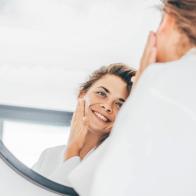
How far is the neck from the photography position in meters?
1.14

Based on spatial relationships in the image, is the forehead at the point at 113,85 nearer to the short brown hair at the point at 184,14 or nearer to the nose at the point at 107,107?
the nose at the point at 107,107

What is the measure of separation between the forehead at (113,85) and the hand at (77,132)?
65 mm

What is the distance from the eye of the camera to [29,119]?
Answer: 110 cm

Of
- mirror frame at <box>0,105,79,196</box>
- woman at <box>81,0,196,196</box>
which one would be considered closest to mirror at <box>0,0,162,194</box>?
→ mirror frame at <box>0,105,79,196</box>

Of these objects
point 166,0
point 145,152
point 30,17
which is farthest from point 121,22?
point 145,152

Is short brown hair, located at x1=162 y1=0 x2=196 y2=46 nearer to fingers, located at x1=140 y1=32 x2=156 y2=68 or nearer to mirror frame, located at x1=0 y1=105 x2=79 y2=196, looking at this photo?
fingers, located at x1=140 y1=32 x2=156 y2=68

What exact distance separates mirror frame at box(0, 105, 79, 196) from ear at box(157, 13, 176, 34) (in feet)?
1.16

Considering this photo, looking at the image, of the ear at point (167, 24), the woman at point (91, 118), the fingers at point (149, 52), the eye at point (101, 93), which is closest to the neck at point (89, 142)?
the woman at point (91, 118)

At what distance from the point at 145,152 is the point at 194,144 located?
0.13 metres

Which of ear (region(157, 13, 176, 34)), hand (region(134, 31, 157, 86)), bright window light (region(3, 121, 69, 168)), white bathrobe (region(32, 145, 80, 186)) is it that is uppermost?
ear (region(157, 13, 176, 34))

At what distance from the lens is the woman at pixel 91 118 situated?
1125mm

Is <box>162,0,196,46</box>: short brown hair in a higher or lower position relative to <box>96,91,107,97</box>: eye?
higher

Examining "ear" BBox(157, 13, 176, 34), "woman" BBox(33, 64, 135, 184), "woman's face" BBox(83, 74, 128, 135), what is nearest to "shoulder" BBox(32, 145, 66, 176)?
"woman" BBox(33, 64, 135, 184)

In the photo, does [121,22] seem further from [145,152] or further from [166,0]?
[145,152]
